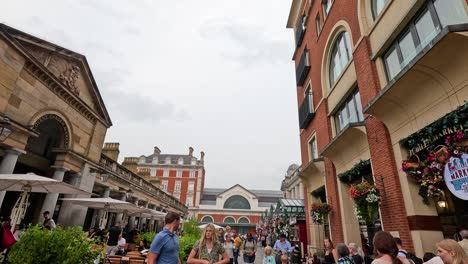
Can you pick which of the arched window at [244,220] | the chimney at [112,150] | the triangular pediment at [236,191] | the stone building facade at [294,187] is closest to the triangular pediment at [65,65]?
the chimney at [112,150]

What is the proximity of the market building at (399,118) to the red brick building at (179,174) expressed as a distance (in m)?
55.0

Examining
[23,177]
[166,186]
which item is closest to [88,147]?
[23,177]

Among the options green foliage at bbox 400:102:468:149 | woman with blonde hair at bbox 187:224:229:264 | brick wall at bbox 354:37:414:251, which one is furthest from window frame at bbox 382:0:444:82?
woman with blonde hair at bbox 187:224:229:264

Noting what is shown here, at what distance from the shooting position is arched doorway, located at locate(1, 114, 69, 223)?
474 inches

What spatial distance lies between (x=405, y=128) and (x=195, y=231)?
1262cm

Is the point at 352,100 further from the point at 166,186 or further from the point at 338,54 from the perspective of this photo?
the point at 166,186

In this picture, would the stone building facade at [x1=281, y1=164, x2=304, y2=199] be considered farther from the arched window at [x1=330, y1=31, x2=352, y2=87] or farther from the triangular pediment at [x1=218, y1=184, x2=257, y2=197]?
the arched window at [x1=330, y1=31, x2=352, y2=87]

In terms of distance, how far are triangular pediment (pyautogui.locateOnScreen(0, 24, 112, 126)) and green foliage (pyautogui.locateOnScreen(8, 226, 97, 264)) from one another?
8283 millimetres

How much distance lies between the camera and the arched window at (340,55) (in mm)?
10105

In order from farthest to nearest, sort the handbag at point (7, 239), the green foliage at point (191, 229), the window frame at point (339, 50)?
1. the green foliage at point (191, 229)
2. the window frame at point (339, 50)
3. the handbag at point (7, 239)

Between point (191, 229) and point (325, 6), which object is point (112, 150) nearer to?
point (191, 229)

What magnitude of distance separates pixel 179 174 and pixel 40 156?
52690 mm

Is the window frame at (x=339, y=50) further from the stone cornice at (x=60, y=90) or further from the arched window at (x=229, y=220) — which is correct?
the arched window at (x=229, y=220)

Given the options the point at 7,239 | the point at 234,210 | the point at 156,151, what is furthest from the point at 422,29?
the point at 156,151
